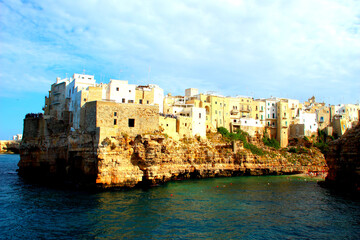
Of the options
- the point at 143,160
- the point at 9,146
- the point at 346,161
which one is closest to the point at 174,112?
the point at 143,160

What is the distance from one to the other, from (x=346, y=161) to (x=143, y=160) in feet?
77.3

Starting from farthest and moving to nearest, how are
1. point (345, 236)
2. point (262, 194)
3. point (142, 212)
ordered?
point (262, 194) < point (142, 212) < point (345, 236)

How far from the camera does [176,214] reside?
914 inches

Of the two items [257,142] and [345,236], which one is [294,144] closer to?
[257,142]

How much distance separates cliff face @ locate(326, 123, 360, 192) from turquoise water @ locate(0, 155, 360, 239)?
9.51 feet

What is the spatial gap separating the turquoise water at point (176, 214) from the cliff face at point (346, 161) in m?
2.90

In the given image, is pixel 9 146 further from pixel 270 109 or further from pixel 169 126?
pixel 270 109

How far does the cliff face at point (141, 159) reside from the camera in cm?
3303

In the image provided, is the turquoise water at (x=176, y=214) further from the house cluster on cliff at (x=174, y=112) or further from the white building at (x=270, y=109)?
the white building at (x=270, y=109)

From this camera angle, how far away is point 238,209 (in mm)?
25297

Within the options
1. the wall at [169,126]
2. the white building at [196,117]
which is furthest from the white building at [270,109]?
the wall at [169,126]

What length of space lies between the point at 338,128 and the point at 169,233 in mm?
59547

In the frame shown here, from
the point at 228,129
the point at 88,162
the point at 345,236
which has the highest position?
the point at 228,129

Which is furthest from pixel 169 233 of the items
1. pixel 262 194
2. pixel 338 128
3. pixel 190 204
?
pixel 338 128
